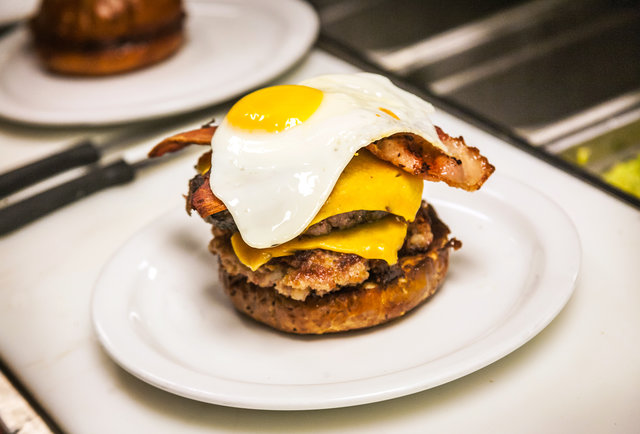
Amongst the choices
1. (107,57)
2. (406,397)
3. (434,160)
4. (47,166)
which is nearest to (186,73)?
(107,57)

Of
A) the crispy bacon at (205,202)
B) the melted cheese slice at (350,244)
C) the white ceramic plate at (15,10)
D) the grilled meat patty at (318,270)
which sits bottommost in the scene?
the white ceramic plate at (15,10)

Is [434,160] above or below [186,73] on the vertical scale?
above

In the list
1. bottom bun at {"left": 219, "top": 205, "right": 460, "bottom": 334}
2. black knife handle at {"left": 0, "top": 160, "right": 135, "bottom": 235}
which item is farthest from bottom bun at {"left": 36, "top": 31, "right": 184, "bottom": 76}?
bottom bun at {"left": 219, "top": 205, "right": 460, "bottom": 334}

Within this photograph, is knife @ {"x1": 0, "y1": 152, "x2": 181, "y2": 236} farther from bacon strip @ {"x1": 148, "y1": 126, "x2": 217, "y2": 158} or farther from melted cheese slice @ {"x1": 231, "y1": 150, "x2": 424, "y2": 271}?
melted cheese slice @ {"x1": 231, "y1": 150, "x2": 424, "y2": 271}

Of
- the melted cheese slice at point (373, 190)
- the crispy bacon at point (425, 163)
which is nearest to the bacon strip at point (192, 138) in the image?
the crispy bacon at point (425, 163)

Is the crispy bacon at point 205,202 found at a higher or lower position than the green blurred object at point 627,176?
higher

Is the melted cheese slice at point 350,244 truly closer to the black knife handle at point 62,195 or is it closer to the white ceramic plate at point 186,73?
the black knife handle at point 62,195

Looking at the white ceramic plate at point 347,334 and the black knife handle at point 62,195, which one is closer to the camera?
the white ceramic plate at point 347,334

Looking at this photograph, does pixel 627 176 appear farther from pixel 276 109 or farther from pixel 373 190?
pixel 276 109
